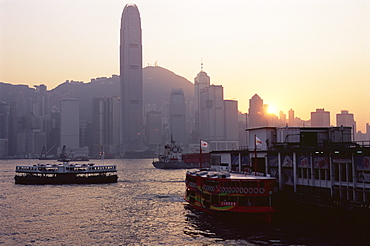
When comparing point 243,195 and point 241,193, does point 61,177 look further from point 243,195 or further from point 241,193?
point 243,195

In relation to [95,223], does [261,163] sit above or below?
above

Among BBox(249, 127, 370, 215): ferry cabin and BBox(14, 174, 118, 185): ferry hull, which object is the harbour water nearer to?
BBox(249, 127, 370, 215): ferry cabin

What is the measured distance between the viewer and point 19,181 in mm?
129000

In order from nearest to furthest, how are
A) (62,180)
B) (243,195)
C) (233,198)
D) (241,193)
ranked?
(243,195)
(241,193)
(233,198)
(62,180)

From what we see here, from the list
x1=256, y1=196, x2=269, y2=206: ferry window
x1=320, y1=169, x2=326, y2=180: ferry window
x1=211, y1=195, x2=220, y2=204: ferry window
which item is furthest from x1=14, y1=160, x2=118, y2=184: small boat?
x1=320, y1=169, x2=326, y2=180: ferry window

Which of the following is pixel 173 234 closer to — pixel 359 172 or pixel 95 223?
pixel 95 223

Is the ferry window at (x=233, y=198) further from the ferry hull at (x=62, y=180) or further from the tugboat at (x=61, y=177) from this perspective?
the ferry hull at (x=62, y=180)

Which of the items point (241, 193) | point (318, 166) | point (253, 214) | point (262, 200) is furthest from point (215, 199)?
point (318, 166)

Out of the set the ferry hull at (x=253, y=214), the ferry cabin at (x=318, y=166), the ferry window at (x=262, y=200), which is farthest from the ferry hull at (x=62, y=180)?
the ferry window at (x=262, y=200)

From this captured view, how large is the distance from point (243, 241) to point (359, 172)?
52.3 feet

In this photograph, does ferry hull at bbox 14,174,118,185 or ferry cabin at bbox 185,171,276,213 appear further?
ferry hull at bbox 14,174,118,185

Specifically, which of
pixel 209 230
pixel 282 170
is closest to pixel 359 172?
pixel 282 170

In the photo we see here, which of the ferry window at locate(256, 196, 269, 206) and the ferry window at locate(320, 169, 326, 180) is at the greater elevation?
the ferry window at locate(320, 169, 326, 180)

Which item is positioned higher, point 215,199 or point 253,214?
point 215,199
